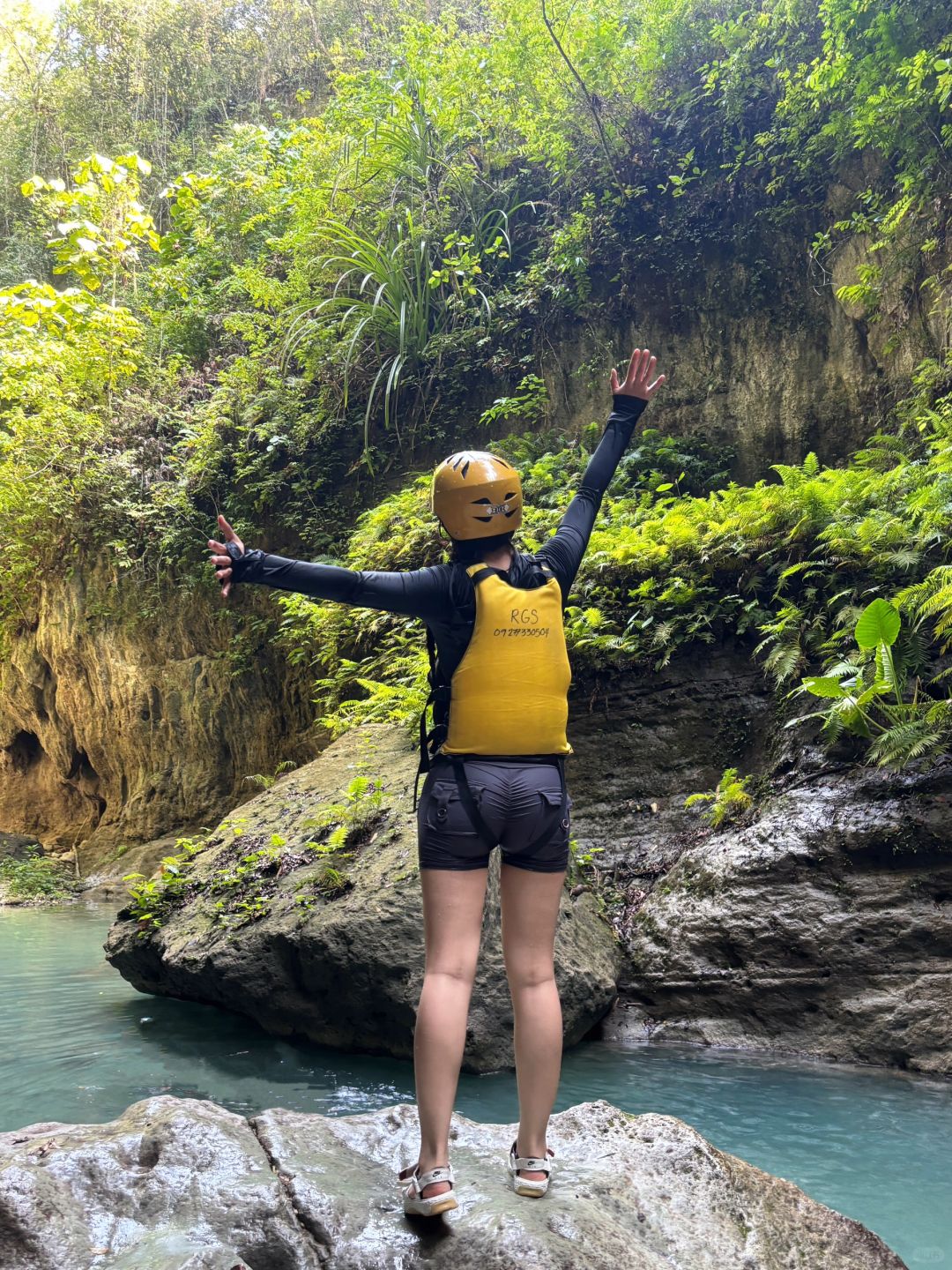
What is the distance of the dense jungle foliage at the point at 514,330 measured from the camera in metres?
6.39

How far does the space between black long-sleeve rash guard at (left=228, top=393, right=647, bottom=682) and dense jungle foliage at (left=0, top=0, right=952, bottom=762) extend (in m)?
2.77

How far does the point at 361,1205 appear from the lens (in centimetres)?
233

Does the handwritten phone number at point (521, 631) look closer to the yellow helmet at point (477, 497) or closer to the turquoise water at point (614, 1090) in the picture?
the yellow helmet at point (477, 497)

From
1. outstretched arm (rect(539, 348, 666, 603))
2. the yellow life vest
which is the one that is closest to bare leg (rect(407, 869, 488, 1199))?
the yellow life vest

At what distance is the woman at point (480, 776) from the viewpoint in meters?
2.31

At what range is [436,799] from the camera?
246 centimetres

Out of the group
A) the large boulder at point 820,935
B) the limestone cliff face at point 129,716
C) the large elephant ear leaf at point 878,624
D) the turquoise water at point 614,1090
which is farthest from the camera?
the limestone cliff face at point 129,716

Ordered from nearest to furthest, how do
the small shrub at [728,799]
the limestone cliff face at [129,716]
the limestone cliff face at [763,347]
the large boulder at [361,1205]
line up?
the large boulder at [361,1205] < the small shrub at [728,799] < the limestone cliff face at [763,347] < the limestone cliff face at [129,716]

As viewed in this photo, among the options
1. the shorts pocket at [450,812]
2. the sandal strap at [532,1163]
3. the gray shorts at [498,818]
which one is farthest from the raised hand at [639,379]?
the sandal strap at [532,1163]

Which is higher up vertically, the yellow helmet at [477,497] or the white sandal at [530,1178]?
the yellow helmet at [477,497]

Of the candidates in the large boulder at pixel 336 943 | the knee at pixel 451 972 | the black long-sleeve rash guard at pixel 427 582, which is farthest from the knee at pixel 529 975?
the large boulder at pixel 336 943

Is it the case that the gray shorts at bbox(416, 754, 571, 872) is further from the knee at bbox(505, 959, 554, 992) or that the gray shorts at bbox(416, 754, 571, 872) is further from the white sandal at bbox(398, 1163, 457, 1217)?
the white sandal at bbox(398, 1163, 457, 1217)

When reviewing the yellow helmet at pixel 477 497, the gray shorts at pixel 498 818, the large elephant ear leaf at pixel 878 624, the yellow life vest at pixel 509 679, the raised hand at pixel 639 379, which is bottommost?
the gray shorts at pixel 498 818

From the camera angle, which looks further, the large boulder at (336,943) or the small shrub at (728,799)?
the small shrub at (728,799)
